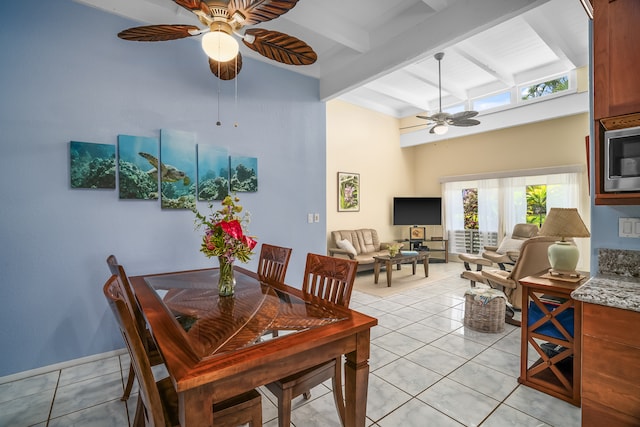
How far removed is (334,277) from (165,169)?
201 centimetres

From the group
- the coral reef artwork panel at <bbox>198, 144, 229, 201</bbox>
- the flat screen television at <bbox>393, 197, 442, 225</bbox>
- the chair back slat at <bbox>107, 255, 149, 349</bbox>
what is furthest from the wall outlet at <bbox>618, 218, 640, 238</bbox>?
the flat screen television at <bbox>393, 197, 442, 225</bbox>

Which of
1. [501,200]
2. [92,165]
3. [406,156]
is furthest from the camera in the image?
[406,156]

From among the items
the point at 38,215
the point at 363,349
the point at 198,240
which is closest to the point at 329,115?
the point at 198,240

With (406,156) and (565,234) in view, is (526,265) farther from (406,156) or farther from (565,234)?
(406,156)

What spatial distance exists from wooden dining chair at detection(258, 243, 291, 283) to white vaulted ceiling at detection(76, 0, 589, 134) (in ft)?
7.04

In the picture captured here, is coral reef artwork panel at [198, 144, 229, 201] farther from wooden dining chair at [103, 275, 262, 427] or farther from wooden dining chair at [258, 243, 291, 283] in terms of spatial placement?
wooden dining chair at [103, 275, 262, 427]

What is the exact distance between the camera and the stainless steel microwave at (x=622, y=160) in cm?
152

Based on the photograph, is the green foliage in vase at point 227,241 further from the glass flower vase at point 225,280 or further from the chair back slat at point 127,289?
the chair back slat at point 127,289

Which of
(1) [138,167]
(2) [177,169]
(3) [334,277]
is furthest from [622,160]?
(1) [138,167]

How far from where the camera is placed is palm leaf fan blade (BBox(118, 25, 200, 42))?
1821mm

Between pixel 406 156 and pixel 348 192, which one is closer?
pixel 348 192

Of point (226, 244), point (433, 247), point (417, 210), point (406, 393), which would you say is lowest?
point (406, 393)

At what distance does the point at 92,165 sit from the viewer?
8.25ft

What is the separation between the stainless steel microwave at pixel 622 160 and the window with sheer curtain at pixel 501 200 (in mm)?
4676
